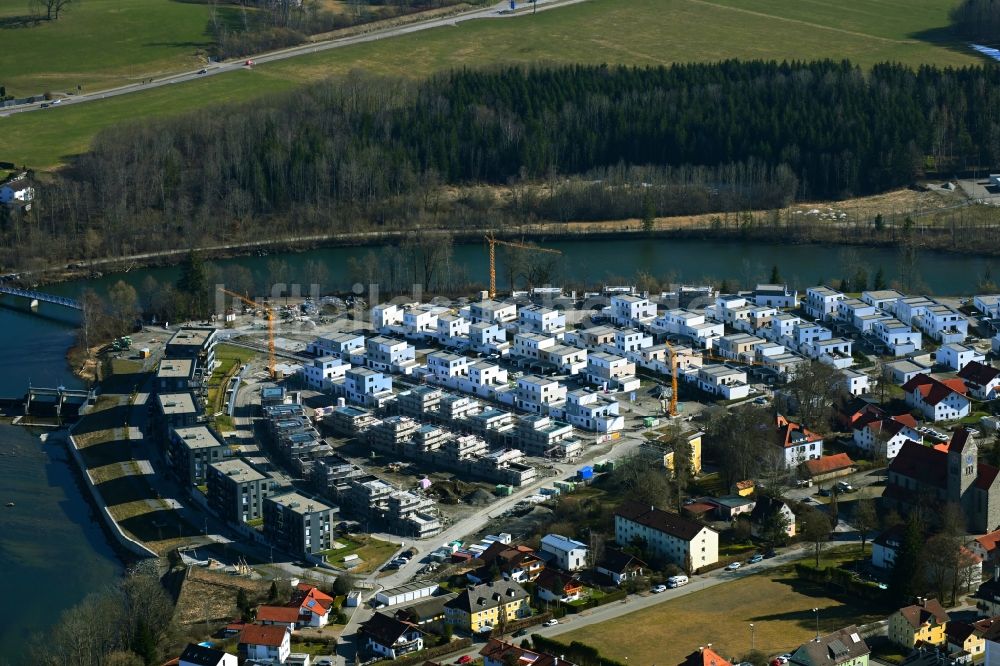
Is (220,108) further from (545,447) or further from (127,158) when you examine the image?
(545,447)

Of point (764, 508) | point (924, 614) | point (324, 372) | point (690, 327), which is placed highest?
point (690, 327)

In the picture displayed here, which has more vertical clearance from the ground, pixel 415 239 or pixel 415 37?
pixel 415 37

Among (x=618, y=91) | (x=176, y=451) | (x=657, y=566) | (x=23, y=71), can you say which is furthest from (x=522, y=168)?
(x=657, y=566)

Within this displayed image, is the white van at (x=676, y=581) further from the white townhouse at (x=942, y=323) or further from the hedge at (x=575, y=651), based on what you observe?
the white townhouse at (x=942, y=323)

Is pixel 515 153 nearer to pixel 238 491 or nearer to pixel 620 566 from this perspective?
pixel 238 491

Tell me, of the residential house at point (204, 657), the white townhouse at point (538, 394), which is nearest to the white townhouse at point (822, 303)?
the white townhouse at point (538, 394)

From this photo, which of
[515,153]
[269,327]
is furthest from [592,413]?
[515,153]
